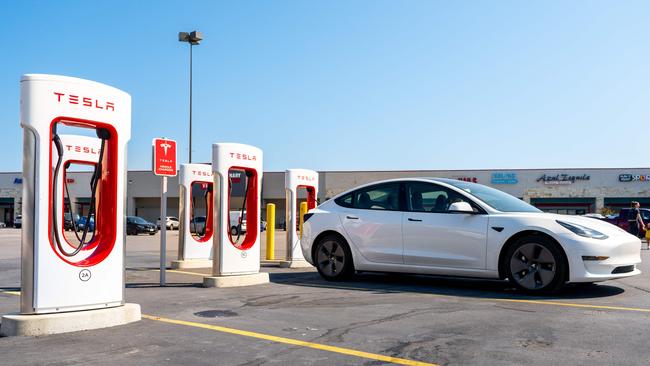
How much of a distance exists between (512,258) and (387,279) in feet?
7.96

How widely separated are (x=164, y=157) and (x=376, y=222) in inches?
135

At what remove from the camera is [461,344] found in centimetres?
497

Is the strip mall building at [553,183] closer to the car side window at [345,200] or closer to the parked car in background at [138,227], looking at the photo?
the parked car in background at [138,227]

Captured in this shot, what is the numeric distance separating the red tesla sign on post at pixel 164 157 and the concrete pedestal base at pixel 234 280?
1.84m

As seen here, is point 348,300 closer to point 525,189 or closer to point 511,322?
point 511,322

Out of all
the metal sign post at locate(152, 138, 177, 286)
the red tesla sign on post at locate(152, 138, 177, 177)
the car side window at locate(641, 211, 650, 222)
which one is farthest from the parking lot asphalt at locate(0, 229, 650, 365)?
the car side window at locate(641, 211, 650, 222)

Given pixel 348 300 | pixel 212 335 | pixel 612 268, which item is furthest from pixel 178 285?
pixel 612 268

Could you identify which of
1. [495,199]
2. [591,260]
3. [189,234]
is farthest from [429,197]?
[189,234]

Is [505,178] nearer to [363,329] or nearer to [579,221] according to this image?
[579,221]

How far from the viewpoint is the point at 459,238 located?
8398 mm

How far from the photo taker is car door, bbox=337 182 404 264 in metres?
9.03

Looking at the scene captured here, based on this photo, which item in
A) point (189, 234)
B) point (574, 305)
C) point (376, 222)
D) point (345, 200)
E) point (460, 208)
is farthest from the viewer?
point (189, 234)

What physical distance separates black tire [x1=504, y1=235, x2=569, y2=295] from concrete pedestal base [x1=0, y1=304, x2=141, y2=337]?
4.64 m

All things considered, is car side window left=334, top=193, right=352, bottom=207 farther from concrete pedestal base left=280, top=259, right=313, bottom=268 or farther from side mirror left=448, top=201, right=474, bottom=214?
concrete pedestal base left=280, top=259, right=313, bottom=268
